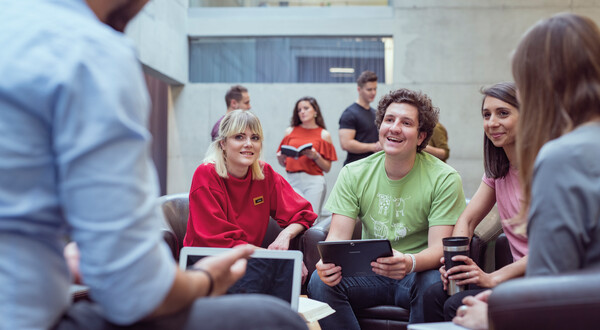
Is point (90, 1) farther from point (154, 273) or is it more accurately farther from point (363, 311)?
point (363, 311)

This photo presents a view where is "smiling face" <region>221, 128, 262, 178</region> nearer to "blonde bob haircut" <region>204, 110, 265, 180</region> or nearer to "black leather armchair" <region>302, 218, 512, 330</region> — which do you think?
"blonde bob haircut" <region>204, 110, 265, 180</region>

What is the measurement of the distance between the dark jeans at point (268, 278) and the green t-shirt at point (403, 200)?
79 cm

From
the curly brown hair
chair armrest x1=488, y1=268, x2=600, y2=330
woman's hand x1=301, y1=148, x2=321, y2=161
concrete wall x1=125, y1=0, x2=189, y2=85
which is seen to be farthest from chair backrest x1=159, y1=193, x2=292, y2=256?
concrete wall x1=125, y1=0, x2=189, y2=85

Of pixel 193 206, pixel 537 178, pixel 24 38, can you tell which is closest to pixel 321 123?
pixel 193 206

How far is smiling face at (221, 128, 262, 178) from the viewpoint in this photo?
2.73 metres

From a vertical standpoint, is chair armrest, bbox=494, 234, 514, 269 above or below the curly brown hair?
below

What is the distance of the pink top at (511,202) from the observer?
2.13 m

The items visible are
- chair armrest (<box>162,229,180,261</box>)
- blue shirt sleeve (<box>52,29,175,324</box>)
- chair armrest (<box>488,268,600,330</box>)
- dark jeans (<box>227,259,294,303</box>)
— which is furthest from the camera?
chair armrest (<box>162,229,180,261</box>)

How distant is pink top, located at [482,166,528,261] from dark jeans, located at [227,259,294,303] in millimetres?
933

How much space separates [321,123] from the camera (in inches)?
188

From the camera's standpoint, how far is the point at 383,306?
2354mm

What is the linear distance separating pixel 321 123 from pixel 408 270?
274cm

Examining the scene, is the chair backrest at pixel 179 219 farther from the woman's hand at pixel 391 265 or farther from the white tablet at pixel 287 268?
the white tablet at pixel 287 268

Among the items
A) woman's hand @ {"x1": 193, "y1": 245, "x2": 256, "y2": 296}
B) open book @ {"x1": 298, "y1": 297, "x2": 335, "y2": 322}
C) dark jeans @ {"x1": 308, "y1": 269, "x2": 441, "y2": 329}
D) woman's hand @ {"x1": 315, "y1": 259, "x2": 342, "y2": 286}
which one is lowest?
dark jeans @ {"x1": 308, "y1": 269, "x2": 441, "y2": 329}
